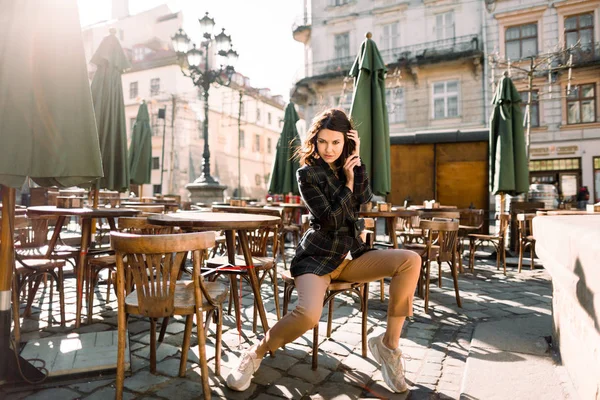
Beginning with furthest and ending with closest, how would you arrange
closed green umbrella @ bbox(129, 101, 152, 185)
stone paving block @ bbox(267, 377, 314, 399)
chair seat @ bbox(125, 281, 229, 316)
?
closed green umbrella @ bbox(129, 101, 152, 185), stone paving block @ bbox(267, 377, 314, 399), chair seat @ bbox(125, 281, 229, 316)

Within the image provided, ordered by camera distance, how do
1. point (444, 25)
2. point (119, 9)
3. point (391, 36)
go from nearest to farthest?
point (444, 25), point (391, 36), point (119, 9)

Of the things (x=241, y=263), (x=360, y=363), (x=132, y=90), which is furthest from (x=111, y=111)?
(x=132, y=90)

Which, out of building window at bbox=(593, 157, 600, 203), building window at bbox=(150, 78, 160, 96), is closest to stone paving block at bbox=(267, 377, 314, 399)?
building window at bbox=(593, 157, 600, 203)

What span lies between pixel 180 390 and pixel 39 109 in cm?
186

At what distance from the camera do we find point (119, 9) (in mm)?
36344

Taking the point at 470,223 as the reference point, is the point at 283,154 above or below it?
above

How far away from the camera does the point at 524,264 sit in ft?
23.6

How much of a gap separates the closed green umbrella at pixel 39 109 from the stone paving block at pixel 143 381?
58 cm

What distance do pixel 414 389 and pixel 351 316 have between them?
1.50m

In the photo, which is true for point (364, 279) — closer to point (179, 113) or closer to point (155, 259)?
point (155, 259)

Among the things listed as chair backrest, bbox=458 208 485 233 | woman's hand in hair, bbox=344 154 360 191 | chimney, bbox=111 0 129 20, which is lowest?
chair backrest, bbox=458 208 485 233

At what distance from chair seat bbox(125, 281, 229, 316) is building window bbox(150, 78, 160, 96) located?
31480 millimetres

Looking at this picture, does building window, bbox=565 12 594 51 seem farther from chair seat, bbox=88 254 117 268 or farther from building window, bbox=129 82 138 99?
building window, bbox=129 82 138 99

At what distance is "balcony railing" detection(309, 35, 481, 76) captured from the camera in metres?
20.2
